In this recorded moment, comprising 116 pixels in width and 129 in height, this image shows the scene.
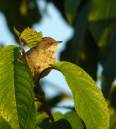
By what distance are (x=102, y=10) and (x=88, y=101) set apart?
61.2 inches

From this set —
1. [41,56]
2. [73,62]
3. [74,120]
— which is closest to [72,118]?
[74,120]

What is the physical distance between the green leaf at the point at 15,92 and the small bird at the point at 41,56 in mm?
40

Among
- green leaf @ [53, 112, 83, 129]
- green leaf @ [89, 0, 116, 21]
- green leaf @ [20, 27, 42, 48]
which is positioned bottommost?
green leaf @ [89, 0, 116, 21]

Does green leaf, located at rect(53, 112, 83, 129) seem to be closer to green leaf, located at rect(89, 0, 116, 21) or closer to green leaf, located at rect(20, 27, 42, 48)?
green leaf, located at rect(20, 27, 42, 48)

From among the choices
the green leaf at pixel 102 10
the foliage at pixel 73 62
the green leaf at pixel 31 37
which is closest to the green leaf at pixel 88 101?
the foliage at pixel 73 62

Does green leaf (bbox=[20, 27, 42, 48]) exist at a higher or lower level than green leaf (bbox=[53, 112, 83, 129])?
higher

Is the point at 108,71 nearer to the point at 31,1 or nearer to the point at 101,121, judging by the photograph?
the point at 101,121

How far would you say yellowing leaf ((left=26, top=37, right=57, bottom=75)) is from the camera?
1.28 metres

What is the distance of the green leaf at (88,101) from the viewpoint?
1.23 meters

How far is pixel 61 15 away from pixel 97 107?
214 cm

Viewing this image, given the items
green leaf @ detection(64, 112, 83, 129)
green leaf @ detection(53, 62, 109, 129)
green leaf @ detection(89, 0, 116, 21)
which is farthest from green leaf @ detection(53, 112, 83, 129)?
green leaf @ detection(89, 0, 116, 21)

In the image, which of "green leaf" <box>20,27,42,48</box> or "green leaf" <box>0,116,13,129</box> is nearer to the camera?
"green leaf" <box>0,116,13,129</box>

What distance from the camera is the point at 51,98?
3.41m

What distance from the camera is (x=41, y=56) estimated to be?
1.32 meters
